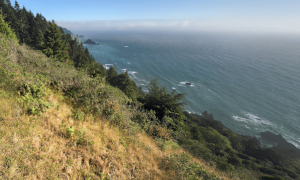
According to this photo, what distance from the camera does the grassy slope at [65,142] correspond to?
131 inches

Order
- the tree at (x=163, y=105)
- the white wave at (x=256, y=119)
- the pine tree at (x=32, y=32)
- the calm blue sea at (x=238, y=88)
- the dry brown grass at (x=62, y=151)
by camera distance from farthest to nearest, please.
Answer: the pine tree at (x=32, y=32)
the white wave at (x=256, y=119)
the calm blue sea at (x=238, y=88)
the tree at (x=163, y=105)
the dry brown grass at (x=62, y=151)

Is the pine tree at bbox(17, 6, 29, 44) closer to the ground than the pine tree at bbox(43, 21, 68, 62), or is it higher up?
higher up

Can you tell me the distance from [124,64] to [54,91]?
281 feet

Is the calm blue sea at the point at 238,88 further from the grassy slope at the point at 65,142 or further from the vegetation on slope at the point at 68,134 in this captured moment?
the grassy slope at the point at 65,142

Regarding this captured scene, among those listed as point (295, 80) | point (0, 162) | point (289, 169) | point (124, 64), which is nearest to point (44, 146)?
point (0, 162)

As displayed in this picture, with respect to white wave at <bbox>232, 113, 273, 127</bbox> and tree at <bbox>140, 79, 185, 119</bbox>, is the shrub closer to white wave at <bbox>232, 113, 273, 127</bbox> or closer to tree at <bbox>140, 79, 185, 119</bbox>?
tree at <bbox>140, 79, 185, 119</bbox>

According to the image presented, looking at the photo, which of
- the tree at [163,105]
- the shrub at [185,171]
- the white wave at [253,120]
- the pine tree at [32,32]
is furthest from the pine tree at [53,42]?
the white wave at [253,120]

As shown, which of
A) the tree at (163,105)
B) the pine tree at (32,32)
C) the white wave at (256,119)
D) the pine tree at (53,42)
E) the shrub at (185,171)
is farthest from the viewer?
the pine tree at (32,32)

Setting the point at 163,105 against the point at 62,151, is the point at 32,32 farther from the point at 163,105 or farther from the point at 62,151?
the point at 62,151

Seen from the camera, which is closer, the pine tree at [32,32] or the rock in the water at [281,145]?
the rock in the water at [281,145]

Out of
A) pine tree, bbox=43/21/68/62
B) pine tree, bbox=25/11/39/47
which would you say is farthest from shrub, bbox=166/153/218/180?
pine tree, bbox=25/11/39/47

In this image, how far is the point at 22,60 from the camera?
25.8 ft

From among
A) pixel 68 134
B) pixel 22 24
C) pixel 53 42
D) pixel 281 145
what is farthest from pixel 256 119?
pixel 22 24

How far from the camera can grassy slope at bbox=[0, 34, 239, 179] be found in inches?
131
